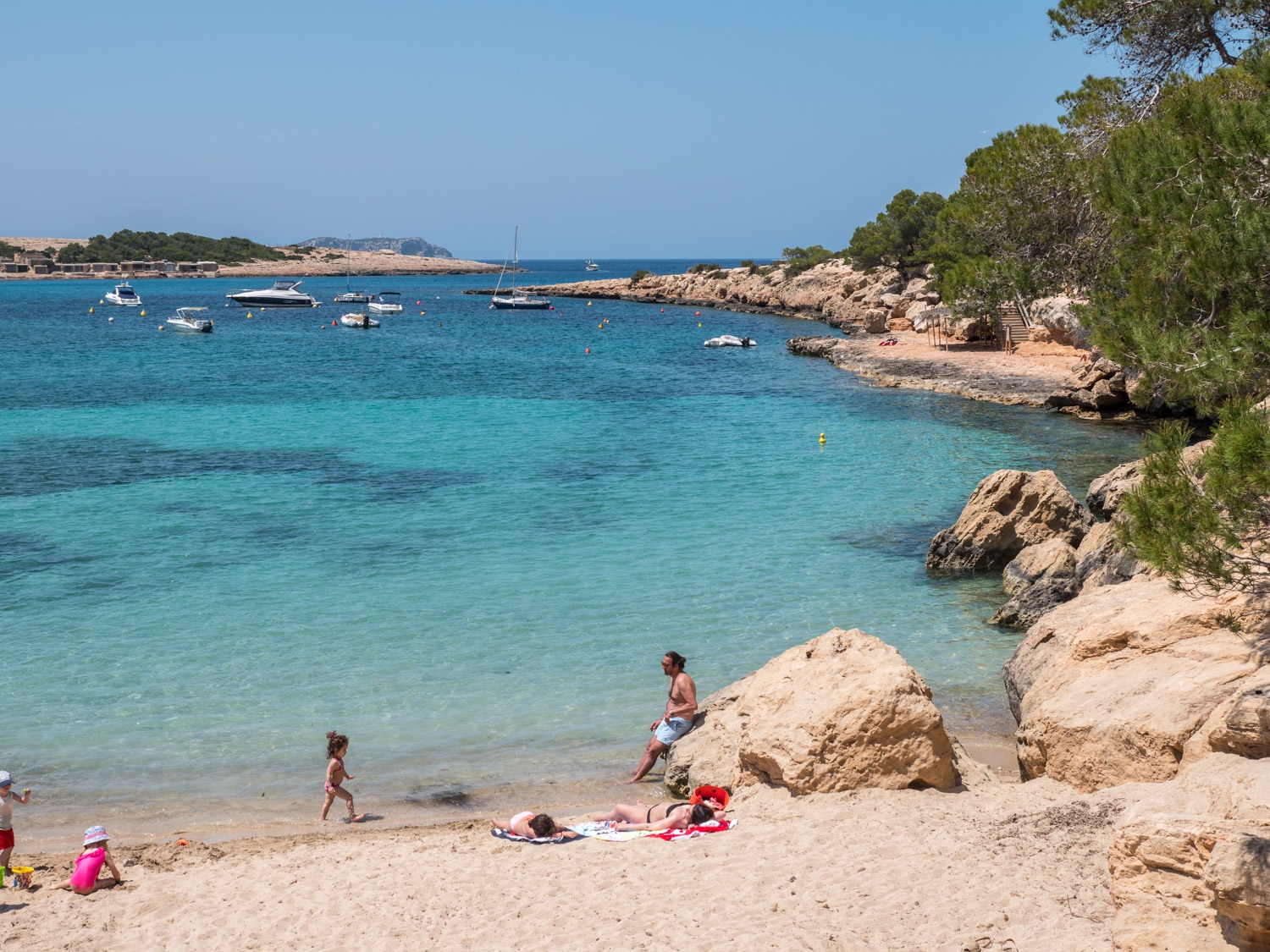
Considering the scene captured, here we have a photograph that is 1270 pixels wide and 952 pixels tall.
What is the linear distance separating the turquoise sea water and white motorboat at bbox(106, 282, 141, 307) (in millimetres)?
58027

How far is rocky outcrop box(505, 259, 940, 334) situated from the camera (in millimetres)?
64856

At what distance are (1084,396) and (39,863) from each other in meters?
30.4

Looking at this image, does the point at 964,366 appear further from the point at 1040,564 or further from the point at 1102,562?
the point at 1102,562

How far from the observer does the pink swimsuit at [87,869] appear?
8.09 metres

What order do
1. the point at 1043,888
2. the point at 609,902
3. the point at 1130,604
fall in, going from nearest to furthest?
1. the point at 1043,888
2. the point at 609,902
3. the point at 1130,604

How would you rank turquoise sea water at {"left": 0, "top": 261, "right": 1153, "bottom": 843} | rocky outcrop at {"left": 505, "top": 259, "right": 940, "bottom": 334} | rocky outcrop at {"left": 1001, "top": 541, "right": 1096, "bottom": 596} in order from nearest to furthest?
turquoise sea water at {"left": 0, "top": 261, "right": 1153, "bottom": 843}, rocky outcrop at {"left": 1001, "top": 541, "right": 1096, "bottom": 596}, rocky outcrop at {"left": 505, "top": 259, "right": 940, "bottom": 334}

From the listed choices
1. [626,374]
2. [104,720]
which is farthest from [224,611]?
[626,374]

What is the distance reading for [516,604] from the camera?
15.7 meters

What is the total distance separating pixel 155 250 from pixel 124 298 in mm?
109178

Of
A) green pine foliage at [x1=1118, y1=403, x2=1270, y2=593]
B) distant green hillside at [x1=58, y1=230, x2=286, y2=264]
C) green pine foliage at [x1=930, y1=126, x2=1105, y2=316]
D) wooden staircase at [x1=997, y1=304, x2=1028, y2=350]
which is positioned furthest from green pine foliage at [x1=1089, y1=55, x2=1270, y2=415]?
distant green hillside at [x1=58, y1=230, x2=286, y2=264]

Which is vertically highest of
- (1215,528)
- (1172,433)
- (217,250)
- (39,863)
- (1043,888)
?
(217,250)

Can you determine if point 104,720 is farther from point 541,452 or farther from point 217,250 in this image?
point 217,250

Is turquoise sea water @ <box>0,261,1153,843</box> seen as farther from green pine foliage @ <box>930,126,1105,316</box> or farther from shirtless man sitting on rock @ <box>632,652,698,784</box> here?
green pine foliage @ <box>930,126,1105,316</box>

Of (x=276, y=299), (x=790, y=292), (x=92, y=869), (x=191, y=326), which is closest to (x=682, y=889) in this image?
(x=92, y=869)
